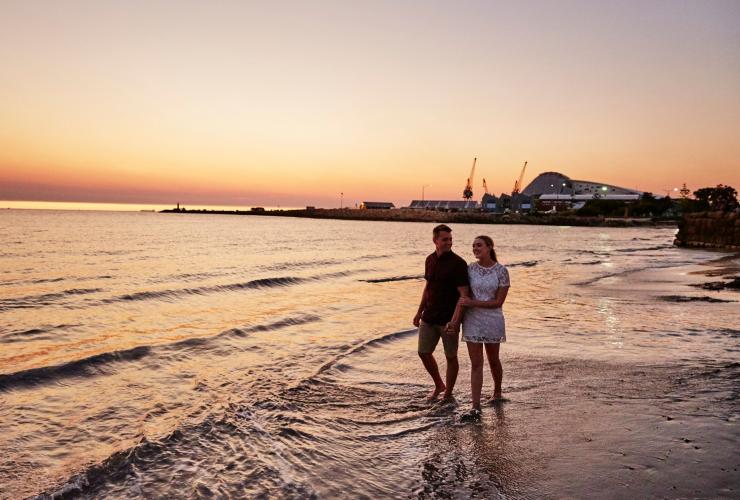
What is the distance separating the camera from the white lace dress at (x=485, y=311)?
656 cm

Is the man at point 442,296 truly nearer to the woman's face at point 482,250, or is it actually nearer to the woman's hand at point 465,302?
the woman's hand at point 465,302

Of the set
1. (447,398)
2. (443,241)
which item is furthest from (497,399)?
(443,241)

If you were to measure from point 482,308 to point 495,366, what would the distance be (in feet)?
3.47

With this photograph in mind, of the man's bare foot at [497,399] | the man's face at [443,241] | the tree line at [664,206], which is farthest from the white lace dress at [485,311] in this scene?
the tree line at [664,206]

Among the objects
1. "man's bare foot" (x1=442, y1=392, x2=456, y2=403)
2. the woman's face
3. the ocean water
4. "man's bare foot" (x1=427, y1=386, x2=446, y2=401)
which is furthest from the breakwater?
the woman's face

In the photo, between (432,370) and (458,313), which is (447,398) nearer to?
(432,370)

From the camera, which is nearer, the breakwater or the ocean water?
the ocean water

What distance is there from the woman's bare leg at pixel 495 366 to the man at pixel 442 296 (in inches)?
18.5

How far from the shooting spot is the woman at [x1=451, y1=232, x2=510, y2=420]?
21.5ft

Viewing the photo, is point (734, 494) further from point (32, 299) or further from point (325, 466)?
point (32, 299)

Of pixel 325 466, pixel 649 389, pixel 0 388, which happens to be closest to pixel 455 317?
pixel 325 466

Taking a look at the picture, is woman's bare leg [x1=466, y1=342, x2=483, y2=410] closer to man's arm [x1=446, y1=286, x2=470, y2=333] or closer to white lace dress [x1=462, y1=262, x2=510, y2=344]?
white lace dress [x1=462, y1=262, x2=510, y2=344]

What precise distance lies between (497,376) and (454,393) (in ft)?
2.80

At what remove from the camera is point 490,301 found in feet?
21.6
